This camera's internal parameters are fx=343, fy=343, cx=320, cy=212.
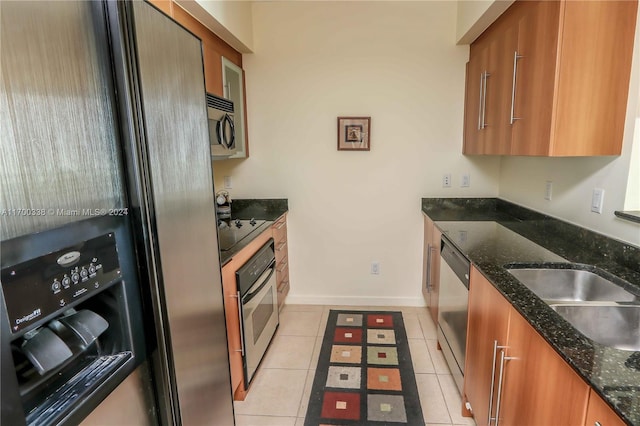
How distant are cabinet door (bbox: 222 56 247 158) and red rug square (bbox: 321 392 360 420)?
177 centimetres

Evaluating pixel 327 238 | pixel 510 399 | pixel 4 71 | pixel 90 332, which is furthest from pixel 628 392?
pixel 327 238

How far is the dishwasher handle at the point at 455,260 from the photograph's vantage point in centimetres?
174

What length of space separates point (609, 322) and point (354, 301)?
2.15 meters

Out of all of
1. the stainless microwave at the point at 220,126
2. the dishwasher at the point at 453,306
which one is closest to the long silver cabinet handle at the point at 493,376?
the dishwasher at the point at 453,306

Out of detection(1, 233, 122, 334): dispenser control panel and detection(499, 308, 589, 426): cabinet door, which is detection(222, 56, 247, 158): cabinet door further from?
detection(499, 308, 589, 426): cabinet door

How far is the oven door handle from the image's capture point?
6.41 ft

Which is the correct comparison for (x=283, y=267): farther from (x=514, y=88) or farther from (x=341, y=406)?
(x=514, y=88)

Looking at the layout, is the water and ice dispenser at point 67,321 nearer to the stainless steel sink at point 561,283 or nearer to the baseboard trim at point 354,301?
the stainless steel sink at point 561,283

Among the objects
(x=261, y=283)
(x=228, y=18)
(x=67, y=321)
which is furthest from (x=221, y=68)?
(x=67, y=321)

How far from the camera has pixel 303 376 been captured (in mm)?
2195

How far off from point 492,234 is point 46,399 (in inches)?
83.9

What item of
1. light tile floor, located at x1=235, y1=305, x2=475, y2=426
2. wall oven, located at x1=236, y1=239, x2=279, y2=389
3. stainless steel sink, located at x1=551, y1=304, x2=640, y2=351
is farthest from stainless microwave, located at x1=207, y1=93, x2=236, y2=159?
stainless steel sink, located at x1=551, y1=304, x2=640, y2=351

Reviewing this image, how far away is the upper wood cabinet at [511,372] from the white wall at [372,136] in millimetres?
1437

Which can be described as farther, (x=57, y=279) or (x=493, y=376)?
(x=493, y=376)
